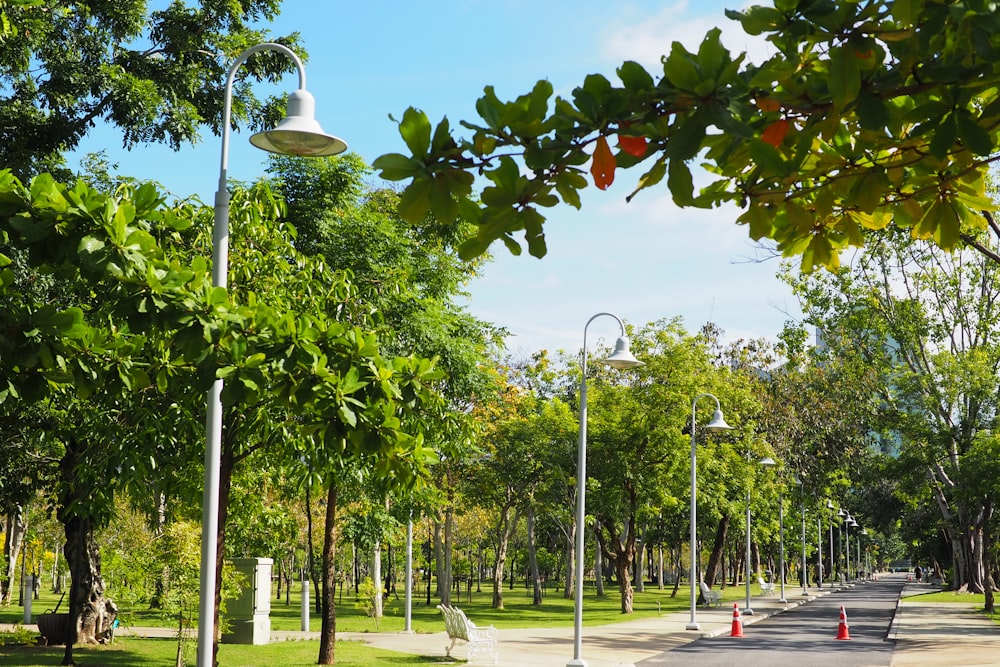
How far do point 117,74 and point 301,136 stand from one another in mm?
10460

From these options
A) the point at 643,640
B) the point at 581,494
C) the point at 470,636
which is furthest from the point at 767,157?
the point at 643,640

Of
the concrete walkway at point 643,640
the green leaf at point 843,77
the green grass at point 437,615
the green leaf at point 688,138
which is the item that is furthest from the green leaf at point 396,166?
the green grass at point 437,615

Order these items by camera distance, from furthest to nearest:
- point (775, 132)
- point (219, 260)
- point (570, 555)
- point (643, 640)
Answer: point (570, 555) < point (643, 640) < point (219, 260) < point (775, 132)

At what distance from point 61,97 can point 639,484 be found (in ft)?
78.0

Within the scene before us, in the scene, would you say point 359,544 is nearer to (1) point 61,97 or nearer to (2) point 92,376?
(1) point 61,97

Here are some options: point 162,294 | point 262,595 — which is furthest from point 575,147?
point 262,595

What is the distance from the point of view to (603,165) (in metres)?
2.80

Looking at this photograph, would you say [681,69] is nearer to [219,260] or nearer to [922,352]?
[219,260]

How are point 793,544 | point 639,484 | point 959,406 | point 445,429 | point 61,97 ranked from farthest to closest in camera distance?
1. point 793,544
2. point 959,406
3. point 639,484
4. point 61,97
5. point 445,429

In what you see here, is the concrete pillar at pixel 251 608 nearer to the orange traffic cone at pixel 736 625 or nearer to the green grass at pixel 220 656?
the green grass at pixel 220 656

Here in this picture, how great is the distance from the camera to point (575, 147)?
8.84 ft

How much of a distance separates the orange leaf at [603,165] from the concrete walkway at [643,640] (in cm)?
1844

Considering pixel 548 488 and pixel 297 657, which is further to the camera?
pixel 548 488

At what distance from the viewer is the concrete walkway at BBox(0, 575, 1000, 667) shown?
2148 cm
